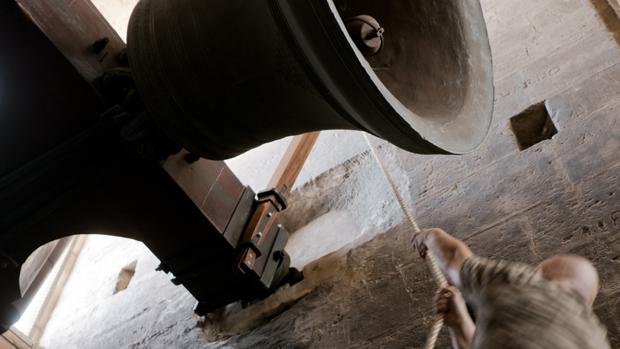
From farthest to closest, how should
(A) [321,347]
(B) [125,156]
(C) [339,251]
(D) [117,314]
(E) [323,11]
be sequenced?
(D) [117,314] → (C) [339,251] → (A) [321,347] → (B) [125,156] → (E) [323,11]

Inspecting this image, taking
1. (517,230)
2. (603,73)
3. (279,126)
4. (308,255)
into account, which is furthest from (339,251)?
(603,73)

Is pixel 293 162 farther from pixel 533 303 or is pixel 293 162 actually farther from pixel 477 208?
pixel 533 303

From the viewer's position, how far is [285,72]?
1.58m

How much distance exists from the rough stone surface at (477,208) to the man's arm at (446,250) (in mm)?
187

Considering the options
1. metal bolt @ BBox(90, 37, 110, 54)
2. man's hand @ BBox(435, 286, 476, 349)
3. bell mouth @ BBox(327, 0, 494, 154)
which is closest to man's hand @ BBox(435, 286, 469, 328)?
man's hand @ BBox(435, 286, 476, 349)

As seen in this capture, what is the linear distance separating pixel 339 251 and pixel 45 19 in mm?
1530

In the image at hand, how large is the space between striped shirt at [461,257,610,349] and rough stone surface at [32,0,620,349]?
0.55 meters

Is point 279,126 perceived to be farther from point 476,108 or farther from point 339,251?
point 339,251

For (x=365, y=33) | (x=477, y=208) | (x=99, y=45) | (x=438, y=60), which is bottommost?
(x=477, y=208)

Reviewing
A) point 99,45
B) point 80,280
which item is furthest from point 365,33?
point 80,280

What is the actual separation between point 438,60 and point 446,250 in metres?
0.62

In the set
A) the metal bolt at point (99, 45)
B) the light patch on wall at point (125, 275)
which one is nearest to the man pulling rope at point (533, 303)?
the metal bolt at point (99, 45)

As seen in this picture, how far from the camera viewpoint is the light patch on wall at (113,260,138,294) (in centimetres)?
388

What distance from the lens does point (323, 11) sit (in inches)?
49.6
